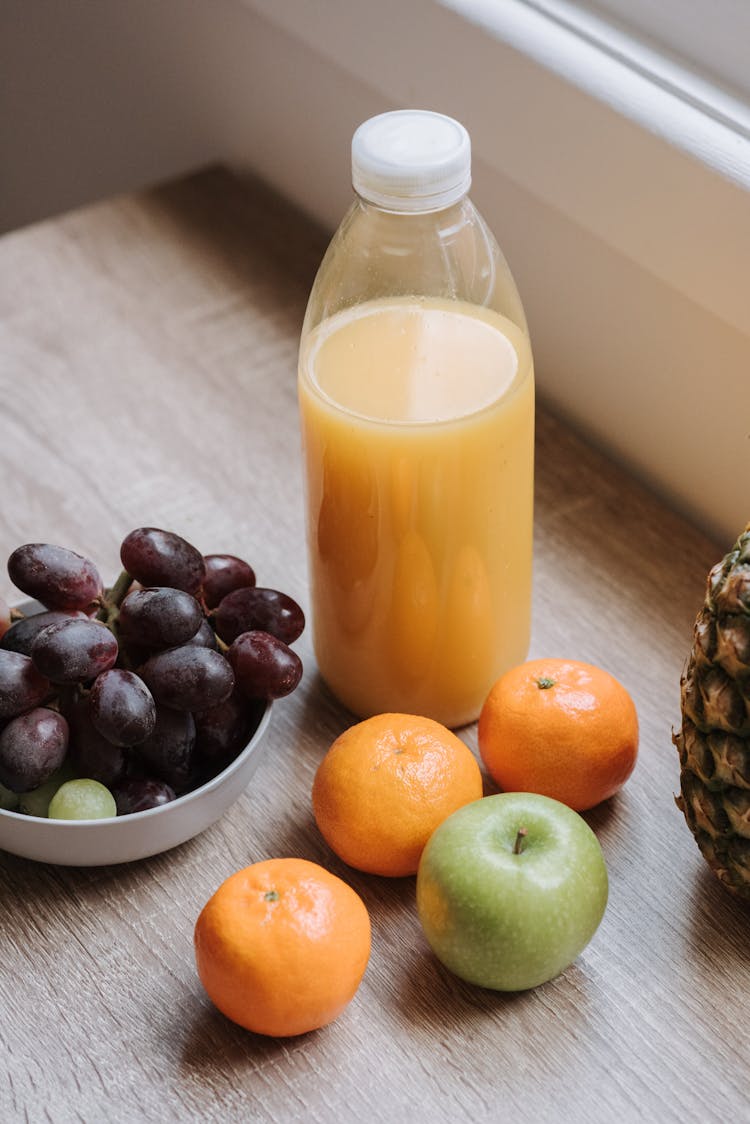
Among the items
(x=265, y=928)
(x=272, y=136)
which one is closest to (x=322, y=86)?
(x=272, y=136)

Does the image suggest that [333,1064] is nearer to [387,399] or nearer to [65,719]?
[65,719]

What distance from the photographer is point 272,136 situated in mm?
1358

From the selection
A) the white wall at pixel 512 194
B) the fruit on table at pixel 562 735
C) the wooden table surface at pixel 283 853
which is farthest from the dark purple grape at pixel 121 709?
the white wall at pixel 512 194

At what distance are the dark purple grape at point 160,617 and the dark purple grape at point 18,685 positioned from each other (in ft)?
0.19

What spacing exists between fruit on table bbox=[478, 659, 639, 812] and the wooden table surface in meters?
0.05

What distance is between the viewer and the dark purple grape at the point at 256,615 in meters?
0.81

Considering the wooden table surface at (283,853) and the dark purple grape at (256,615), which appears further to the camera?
the dark purple grape at (256,615)

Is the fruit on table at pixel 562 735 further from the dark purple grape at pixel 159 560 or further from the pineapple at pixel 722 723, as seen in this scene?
the dark purple grape at pixel 159 560

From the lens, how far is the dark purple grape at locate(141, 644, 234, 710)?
2.44ft

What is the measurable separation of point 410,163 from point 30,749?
0.38 meters

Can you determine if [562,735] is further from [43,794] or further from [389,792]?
[43,794]

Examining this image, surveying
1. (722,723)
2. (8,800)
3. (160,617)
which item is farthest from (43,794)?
(722,723)

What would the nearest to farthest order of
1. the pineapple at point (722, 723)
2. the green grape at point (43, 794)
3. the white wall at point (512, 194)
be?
the pineapple at point (722, 723) → the green grape at point (43, 794) → the white wall at point (512, 194)

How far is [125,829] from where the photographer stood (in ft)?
2.45
